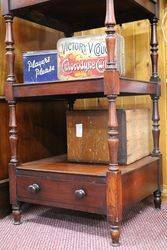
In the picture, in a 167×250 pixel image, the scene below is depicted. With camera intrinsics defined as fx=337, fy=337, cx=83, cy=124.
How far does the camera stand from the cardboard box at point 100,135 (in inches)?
59.0

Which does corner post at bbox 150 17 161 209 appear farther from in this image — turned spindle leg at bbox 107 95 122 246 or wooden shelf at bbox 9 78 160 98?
turned spindle leg at bbox 107 95 122 246

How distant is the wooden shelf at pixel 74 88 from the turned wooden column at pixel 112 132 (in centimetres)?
5

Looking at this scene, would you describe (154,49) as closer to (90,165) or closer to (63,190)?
(90,165)

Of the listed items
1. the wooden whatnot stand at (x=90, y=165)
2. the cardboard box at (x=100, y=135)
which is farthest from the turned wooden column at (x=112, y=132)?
the cardboard box at (x=100, y=135)

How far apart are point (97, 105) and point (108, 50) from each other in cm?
81

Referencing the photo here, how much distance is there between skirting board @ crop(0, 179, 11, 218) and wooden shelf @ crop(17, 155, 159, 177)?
0.16 meters

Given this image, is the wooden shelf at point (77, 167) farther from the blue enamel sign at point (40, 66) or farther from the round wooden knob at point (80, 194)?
the blue enamel sign at point (40, 66)

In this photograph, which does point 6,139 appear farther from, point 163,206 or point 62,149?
point 163,206

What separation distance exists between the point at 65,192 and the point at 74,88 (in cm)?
43

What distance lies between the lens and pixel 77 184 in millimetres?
1376

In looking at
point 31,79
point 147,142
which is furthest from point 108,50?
point 147,142

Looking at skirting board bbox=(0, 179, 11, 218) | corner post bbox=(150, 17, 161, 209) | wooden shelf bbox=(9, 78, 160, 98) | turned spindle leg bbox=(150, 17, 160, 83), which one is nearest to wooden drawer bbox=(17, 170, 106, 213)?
skirting board bbox=(0, 179, 11, 218)

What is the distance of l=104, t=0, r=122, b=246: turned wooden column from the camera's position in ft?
4.08

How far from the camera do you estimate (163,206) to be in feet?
5.65
